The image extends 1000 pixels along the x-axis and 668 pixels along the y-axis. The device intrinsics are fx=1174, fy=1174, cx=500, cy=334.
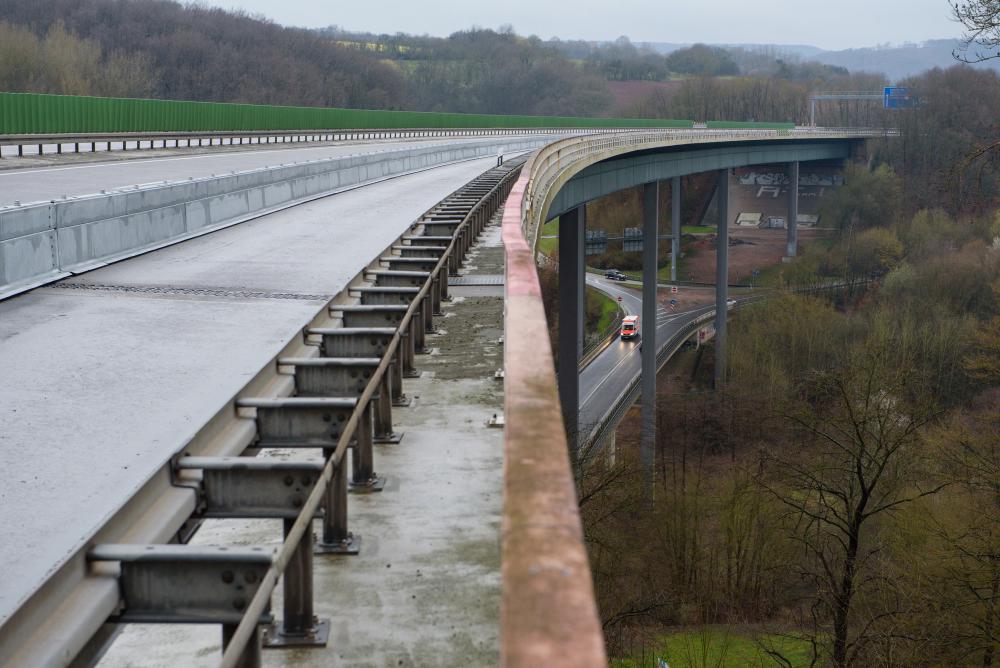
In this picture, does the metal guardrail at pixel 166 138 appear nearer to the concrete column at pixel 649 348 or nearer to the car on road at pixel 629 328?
the concrete column at pixel 649 348

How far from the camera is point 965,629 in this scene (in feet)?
70.3

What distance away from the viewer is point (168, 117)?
174 feet

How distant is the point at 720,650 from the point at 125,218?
20.3 metres

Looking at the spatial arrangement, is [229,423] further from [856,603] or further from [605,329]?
[605,329]

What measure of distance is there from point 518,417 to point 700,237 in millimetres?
119254

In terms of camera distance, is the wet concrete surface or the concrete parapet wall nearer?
the wet concrete surface

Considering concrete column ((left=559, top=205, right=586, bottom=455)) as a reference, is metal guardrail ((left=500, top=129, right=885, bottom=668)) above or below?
above

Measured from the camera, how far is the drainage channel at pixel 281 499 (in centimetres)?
493

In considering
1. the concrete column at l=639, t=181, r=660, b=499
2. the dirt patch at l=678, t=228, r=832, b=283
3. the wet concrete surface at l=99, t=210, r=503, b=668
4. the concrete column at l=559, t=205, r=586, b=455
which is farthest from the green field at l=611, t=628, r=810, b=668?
the dirt patch at l=678, t=228, r=832, b=283

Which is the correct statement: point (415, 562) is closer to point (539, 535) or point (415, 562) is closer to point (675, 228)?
point (539, 535)

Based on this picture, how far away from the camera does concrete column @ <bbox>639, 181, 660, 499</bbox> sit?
49250 millimetres

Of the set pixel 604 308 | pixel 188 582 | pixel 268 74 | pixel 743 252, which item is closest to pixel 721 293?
pixel 604 308

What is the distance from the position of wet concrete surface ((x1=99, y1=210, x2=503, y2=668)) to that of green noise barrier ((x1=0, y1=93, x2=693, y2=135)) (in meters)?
33.7

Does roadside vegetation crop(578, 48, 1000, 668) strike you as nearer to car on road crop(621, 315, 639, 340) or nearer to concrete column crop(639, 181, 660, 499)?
concrete column crop(639, 181, 660, 499)
